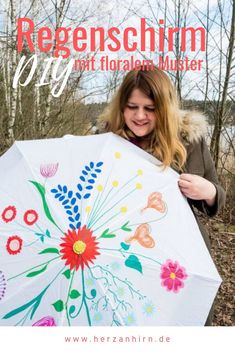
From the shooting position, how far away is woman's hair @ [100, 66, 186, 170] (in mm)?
1110

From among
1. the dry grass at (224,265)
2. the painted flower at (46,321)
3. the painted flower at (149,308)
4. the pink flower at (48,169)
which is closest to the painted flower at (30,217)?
the pink flower at (48,169)

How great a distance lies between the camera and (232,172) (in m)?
3.75

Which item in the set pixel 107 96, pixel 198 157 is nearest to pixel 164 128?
pixel 198 157

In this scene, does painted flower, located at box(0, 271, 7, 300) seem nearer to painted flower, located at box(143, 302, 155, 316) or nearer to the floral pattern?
the floral pattern

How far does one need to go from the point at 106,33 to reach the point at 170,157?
0.88m

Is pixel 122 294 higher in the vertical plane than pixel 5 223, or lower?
lower

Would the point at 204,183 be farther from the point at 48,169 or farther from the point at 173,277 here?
the point at 48,169

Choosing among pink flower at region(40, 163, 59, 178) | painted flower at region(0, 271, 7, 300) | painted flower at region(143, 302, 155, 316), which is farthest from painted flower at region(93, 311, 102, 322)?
pink flower at region(40, 163, 59, 178)

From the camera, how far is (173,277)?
907mm

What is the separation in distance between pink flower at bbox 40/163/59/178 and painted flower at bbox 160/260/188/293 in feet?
1.18
